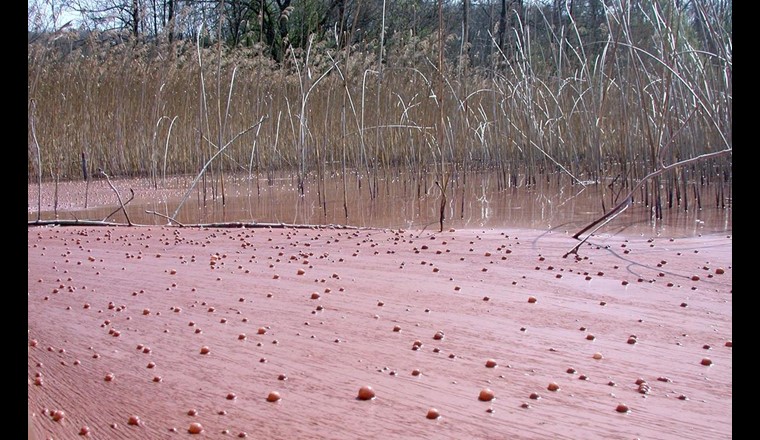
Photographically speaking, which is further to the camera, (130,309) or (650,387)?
(130,309)

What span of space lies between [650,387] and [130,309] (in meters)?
1.53

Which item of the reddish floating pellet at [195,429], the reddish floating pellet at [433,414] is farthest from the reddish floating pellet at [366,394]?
the reddish floating pellet at [195,429]

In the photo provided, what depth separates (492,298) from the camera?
243 cm

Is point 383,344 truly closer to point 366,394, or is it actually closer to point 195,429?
point 366,394

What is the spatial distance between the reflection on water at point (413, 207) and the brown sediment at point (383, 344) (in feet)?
4.50

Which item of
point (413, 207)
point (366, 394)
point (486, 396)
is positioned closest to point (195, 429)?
point (366, 394)

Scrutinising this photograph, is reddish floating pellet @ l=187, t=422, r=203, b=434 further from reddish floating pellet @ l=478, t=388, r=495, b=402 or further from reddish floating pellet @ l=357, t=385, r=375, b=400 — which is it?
reddish floating pellet @ l=478, t=388, r=495, b=402

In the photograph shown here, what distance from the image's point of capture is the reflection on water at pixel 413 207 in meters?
4.72

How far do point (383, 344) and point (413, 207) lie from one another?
4110mm

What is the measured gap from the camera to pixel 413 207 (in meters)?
6.01

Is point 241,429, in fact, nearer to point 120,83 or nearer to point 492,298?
point 492,298

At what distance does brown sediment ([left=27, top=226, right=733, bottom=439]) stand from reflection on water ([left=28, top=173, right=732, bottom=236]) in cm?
137
